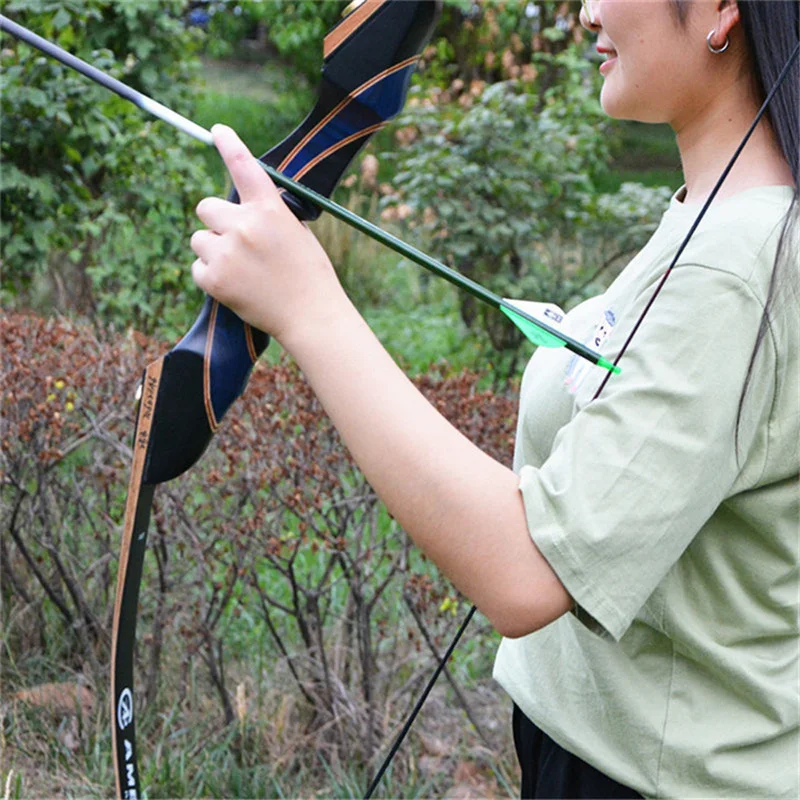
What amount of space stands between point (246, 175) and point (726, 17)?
461 mm

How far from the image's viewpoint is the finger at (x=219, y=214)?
104 cm

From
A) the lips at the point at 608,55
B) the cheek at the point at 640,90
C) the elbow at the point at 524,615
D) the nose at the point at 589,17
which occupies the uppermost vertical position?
the nose at the point at 589,17

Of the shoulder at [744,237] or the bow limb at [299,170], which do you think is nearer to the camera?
the shoulder at [744,237]

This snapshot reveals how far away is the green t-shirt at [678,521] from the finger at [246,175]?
1.11 feet

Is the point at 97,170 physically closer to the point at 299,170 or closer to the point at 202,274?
the point at 299,170

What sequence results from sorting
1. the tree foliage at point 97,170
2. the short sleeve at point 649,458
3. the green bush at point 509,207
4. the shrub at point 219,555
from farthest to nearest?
1. the green bush at point 509,207
2. the tree foliage at point 97,170
3. the shrub at point 219,555
4. the short sleeve at point 649,458

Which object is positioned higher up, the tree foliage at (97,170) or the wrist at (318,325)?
the tree foliage at (97,170)

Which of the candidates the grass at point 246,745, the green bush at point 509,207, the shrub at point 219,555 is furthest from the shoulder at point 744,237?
the green bush at point 509,207

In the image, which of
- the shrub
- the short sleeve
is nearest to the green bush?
the shrub

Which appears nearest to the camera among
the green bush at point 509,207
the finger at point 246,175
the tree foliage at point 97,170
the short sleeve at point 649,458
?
the short sleeve at point 649,458

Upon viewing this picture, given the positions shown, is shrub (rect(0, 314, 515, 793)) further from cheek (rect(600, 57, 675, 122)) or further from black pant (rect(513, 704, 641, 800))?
cheek (rect(600, 57, 675, 122))

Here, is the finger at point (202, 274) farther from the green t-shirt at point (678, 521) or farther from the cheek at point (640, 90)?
the cheek at point (640, 90)

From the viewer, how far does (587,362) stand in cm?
113

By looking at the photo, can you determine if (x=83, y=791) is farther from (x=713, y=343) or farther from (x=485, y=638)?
(x=713, y=343)
